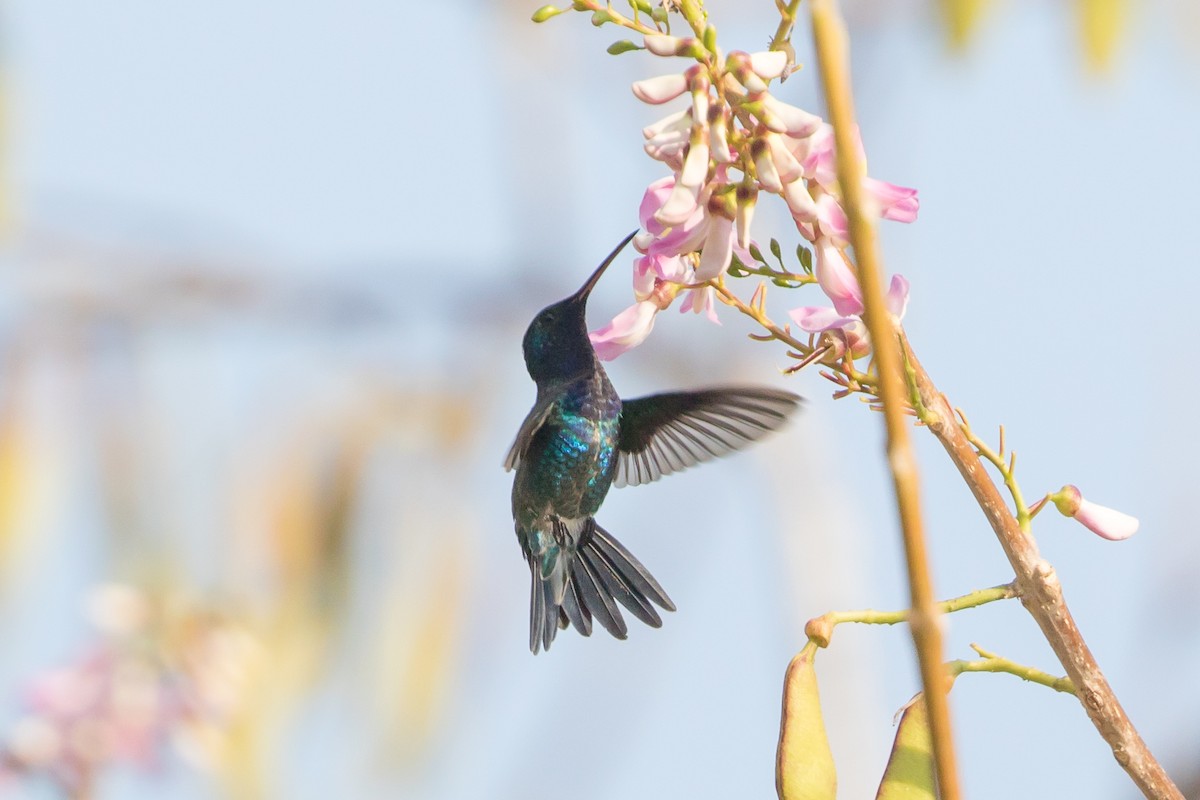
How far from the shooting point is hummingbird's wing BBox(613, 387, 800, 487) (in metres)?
2.04

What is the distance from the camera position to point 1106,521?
50.2 inches

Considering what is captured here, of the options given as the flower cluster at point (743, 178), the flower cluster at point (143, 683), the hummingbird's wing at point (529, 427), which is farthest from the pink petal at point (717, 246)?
the flower cluster at point (143, 683)

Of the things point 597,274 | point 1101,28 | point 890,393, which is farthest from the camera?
point 1101,28

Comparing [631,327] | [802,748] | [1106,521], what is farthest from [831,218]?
[802,748]

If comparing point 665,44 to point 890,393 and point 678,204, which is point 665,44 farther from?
point 890,393

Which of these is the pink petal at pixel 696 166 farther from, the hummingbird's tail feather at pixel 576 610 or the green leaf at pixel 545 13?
the hummingbird's tail feather at pixel 576 610

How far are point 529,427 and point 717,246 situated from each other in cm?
97

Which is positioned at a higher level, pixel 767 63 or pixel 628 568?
pixel 767 63

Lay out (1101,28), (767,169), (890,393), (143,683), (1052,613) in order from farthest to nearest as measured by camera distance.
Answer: (143,683) → (1101,28) → (767,169) → (1052,613) → (890,393)

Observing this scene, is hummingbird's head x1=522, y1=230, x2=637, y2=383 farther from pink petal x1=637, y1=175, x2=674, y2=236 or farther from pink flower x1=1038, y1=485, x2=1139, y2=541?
pink flower x1=1038, y1=485, x2=1139, y2=541

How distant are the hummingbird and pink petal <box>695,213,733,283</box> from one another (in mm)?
1093

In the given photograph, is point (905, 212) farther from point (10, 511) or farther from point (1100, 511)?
point (10, 511)

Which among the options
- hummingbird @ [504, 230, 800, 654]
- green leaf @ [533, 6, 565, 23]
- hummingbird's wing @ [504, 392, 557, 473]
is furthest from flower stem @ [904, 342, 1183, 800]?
hummingbird @ [504, 230, 800, 654]

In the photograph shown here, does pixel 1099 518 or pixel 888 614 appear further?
pixel 1099 518
